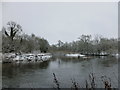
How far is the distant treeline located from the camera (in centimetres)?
2167

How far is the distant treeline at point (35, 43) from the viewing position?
2167cm

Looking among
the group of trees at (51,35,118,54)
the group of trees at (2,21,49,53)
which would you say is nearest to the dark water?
the group of trees at (2,21,49,53)

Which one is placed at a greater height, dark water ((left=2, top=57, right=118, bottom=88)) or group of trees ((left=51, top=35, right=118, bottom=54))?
group of trees ((left=51, top=35, right=118, bottom=54))

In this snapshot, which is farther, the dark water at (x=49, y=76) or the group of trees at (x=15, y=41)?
the group of trees at (x=15, y=41)

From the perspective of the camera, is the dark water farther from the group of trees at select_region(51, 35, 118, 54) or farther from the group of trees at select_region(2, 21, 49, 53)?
the group of trees at select_region(51, 35, 118, 54)

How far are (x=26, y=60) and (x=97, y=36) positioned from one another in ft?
99.1

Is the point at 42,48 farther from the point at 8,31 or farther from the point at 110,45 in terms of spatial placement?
the point at 110,45

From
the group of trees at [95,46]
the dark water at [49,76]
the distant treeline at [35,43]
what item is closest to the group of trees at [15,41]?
the distant treeline at [35,43]

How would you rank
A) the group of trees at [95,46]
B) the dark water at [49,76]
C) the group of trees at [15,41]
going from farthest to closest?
the group of trees at [95,46], the group of trees at [15,41], the dark water at [49,76]

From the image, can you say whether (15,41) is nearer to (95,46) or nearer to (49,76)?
(49,76)

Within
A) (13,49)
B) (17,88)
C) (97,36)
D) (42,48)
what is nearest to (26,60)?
(13,49)

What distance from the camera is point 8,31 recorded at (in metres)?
25.7

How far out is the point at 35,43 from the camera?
29375 millimetres

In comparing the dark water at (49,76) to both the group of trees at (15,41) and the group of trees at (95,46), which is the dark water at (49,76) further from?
the group of trees at (95,46)
